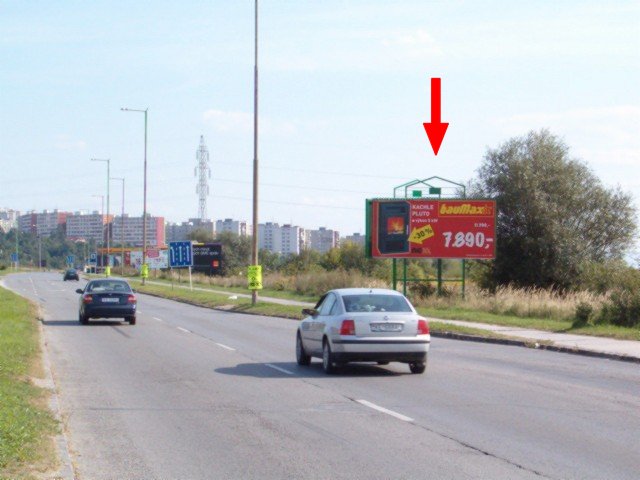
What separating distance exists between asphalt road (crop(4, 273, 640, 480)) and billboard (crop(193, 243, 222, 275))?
83532 millimetres

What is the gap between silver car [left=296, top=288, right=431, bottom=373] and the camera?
16.9 metres

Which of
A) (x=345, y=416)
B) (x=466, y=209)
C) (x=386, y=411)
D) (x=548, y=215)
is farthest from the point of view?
(x=548, y=215)

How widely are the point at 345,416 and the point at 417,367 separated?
5325 millimetres

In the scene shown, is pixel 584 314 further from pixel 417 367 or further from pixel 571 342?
pixel 417 367

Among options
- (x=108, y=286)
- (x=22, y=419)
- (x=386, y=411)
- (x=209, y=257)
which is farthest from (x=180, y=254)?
(x=22, y=419)

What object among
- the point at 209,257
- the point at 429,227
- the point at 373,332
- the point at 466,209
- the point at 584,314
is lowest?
the point at 584,314

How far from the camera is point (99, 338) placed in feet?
86.3

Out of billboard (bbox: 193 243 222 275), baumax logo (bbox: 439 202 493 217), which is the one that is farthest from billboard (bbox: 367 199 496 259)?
billboard (bbox: 193 243 222 275)

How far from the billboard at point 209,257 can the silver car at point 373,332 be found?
88.3m

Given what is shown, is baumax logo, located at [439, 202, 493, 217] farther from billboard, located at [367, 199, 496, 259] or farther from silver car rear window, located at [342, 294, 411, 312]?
silver car rear window, located at [342, 294, 411, 312]

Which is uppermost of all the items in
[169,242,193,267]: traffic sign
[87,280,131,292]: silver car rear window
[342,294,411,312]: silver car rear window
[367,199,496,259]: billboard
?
[367,199,496,259]: billboard

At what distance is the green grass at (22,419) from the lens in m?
8.55

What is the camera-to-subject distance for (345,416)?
40.5ft

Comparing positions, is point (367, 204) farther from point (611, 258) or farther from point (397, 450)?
point (397, 450)
